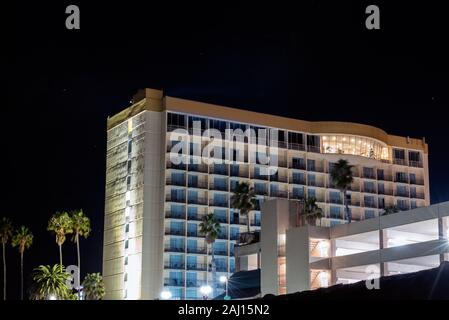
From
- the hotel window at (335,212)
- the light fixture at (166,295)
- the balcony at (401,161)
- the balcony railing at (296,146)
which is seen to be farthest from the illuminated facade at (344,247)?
the balcony at (401,161)

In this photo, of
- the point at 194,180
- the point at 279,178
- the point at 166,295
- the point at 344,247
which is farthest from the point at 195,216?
the point at 344,247

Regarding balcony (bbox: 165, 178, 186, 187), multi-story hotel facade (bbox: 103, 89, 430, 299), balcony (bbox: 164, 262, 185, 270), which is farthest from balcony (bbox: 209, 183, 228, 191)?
balcony (bbox: 164, 262, 185, 270)

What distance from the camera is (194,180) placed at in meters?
127

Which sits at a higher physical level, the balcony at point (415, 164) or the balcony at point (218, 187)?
the balcony at point (415, 164)

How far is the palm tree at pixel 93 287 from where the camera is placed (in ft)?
404

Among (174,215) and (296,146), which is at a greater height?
(296,146)

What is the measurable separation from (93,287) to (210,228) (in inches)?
837

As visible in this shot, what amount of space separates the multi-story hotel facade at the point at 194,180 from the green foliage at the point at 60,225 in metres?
13.0

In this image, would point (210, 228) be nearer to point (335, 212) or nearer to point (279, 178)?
point (279, 178)

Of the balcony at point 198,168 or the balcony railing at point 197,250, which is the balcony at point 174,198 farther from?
the balcony railing at point 197,250

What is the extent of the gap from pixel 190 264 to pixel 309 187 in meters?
25.9

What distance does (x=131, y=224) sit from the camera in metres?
125
